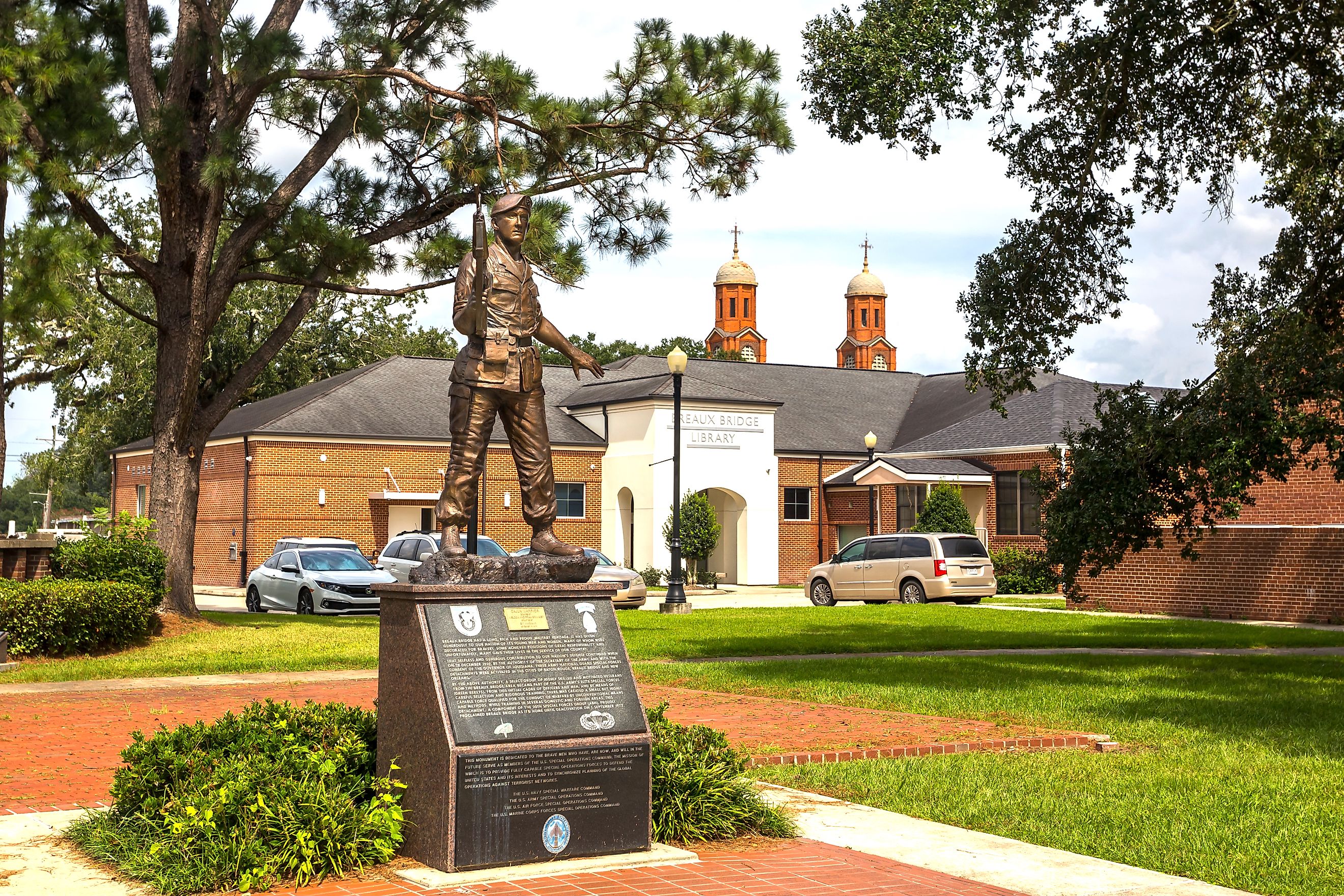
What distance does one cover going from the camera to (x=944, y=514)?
1506 inches

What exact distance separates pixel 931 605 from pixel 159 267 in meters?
16.9

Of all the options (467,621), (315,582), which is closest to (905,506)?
(315,582)

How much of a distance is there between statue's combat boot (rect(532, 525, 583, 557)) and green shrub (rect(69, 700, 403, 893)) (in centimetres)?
141

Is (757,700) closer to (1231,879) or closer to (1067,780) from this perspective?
(1067,780)

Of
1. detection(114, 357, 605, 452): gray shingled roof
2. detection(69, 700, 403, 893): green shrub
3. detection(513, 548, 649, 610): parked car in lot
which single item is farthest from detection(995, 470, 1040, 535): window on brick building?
detection(69, 700, 403, 893): green shrub

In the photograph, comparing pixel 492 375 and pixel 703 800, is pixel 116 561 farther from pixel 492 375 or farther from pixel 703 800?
pixel 703 800

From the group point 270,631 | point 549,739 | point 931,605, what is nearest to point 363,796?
point 549,739

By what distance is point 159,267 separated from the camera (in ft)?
68.9

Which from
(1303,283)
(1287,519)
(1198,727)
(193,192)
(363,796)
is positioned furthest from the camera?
(1287,519)

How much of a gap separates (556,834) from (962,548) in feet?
80.4

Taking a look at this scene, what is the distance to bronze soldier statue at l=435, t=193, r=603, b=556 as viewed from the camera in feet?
25.5

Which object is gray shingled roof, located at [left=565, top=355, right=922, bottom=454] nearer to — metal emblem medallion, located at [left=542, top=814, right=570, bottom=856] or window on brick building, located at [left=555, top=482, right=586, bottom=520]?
window on brick building, located at [left=555, top=482, right=586, bottom=520]

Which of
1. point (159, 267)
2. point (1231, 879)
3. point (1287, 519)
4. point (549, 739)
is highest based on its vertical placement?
point (159, 267)

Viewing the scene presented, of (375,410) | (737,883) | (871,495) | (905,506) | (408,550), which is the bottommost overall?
(737,883)
